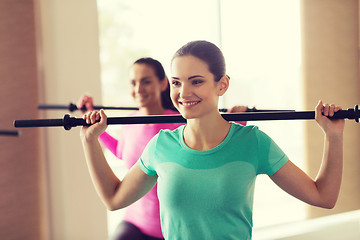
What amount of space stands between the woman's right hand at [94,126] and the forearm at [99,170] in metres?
0.01

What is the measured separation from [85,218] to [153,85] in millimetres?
1282

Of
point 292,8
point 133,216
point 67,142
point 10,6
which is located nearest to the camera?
point 133,216

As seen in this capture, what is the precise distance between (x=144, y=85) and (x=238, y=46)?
5.25ft

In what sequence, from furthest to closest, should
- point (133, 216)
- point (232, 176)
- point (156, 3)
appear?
point (156, 3) < point (133, 216) < point (232, 176)

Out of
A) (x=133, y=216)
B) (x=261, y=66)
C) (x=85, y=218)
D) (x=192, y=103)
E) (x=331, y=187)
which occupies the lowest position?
(x=85, y=218)

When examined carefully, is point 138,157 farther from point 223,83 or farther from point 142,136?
point 223,83

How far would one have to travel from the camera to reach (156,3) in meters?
2.86

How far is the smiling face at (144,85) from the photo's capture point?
1779mm

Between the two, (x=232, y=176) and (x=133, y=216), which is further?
(x=133, y=216)

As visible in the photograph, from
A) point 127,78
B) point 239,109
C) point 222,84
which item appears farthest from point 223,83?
point 127,78

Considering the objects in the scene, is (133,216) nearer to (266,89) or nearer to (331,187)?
(331,187)

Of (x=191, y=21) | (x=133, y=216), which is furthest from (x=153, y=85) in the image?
(x=191, y=21)

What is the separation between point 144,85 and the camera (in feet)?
5.87

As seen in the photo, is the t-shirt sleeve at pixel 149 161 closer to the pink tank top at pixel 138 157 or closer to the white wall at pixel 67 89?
the pink tank top at pixel 138 157
